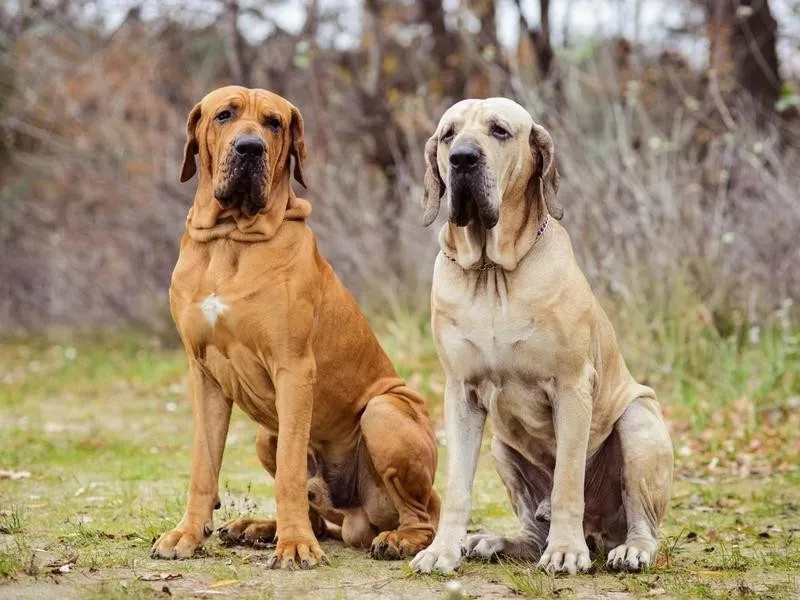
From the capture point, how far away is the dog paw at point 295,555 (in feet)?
13.5

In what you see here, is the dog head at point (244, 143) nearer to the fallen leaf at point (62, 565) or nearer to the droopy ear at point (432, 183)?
the droopy ear at point (432, 183)

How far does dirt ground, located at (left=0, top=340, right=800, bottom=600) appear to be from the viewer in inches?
151

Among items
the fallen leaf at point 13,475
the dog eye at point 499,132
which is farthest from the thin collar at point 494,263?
the fallen leaf at point 13,475

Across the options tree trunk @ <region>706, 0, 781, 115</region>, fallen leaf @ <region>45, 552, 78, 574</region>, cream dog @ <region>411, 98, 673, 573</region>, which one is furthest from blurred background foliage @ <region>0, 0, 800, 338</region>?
fallen leaf @ <region>45, 552, 78, 574</region>

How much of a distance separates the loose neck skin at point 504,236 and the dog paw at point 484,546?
3.55ft

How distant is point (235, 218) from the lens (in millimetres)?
4426

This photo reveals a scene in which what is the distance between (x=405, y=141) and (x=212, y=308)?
9.93m

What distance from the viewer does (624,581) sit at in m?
4.01

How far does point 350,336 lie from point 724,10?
9.41 metres

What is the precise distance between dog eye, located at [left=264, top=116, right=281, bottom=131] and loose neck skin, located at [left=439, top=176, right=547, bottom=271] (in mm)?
799

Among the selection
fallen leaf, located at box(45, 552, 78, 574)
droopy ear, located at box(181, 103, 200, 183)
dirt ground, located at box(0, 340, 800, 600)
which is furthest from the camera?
droopy ear, located at box(181, 103, 200, 183)

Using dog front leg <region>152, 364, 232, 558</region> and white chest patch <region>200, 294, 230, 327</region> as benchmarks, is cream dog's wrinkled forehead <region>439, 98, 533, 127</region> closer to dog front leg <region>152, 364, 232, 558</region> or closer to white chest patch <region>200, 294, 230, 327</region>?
white chest patch <region>200, 294, 230, 327</region>

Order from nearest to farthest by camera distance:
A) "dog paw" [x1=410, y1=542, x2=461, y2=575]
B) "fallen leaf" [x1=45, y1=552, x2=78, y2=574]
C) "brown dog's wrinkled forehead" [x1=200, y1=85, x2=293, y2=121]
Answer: "fallen leaf" [x1=45, y1=552, x2=78, y2=574]
"dog paw" [x1=410, y1=542, x2=461, y2=575]
"brown dog's wrinkled forehead" [x1=200, y1=85, x2=293, y2=121]

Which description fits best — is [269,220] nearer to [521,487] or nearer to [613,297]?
[521,487]
